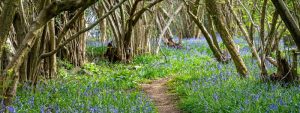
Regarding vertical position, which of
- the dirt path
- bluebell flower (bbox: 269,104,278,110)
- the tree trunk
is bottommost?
the dirt path

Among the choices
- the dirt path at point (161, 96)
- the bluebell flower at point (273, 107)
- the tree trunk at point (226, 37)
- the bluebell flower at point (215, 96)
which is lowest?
the dirt path at point (161, 96)

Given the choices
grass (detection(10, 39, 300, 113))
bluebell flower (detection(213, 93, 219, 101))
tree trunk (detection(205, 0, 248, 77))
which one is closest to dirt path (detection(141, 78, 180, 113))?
grass (detection(10, 39, 300, 113))

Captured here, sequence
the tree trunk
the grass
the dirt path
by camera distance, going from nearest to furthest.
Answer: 1. the grass
2. the dirt path
3. the tree trunk

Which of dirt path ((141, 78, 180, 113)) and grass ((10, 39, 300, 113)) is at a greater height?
grass ((10, 39, 300, 113))

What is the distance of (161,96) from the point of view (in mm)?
9750

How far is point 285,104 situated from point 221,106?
100 cm

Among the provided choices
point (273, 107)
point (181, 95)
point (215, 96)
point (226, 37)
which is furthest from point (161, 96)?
point (273, 107)

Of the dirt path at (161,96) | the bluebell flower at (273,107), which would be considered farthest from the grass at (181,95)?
the dirt path at (161,96)

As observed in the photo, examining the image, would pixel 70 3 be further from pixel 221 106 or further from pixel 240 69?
pixel 240 69

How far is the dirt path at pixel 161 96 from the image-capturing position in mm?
8359

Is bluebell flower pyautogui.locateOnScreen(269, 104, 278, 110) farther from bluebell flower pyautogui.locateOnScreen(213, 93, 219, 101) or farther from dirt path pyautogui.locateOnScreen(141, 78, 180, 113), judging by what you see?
dirt path pyautogui.locateOnScreen(141, 78, 180, 113)

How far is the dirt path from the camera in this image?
836 cm

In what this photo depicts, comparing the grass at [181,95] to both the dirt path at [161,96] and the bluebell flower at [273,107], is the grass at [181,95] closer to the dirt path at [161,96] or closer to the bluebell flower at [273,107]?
the bluebell flower at [273,107]

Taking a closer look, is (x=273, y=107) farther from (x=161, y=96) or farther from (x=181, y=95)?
(x=161, y=96)
